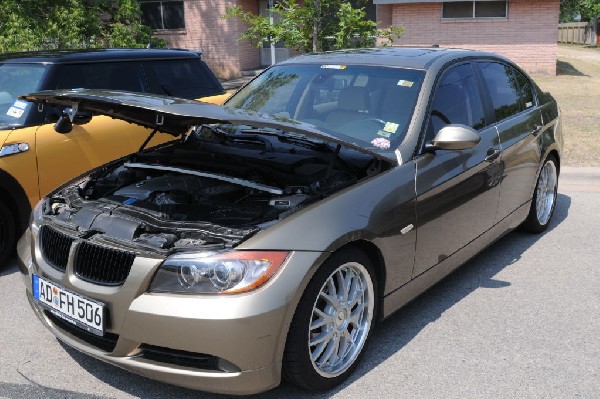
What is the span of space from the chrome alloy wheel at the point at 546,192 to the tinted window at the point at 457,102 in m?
1.36

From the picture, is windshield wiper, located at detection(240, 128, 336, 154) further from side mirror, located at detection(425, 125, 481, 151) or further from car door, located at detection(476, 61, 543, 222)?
car door, located at detection(476, 61, 543, 222)

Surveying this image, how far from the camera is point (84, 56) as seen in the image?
5777 millimetres

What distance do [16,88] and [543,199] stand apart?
4.80m

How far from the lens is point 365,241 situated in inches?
130

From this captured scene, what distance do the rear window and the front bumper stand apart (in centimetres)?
371

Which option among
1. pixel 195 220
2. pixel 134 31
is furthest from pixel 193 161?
pixel 134 31

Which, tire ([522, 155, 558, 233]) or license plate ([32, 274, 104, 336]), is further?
tire ([522, 155, 558, 233])

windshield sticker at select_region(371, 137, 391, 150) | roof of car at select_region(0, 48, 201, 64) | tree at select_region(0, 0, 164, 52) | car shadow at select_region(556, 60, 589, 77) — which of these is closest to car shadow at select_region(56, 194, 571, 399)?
windshield sticker at select_region(371, 137, 391, 150)

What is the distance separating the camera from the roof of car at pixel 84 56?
221 inches

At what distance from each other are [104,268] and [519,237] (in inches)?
159

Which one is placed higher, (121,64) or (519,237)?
(121,64)

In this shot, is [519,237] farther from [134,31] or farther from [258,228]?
[134,31]

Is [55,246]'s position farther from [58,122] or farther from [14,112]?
[14,112]

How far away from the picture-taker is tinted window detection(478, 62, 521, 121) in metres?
4.91
